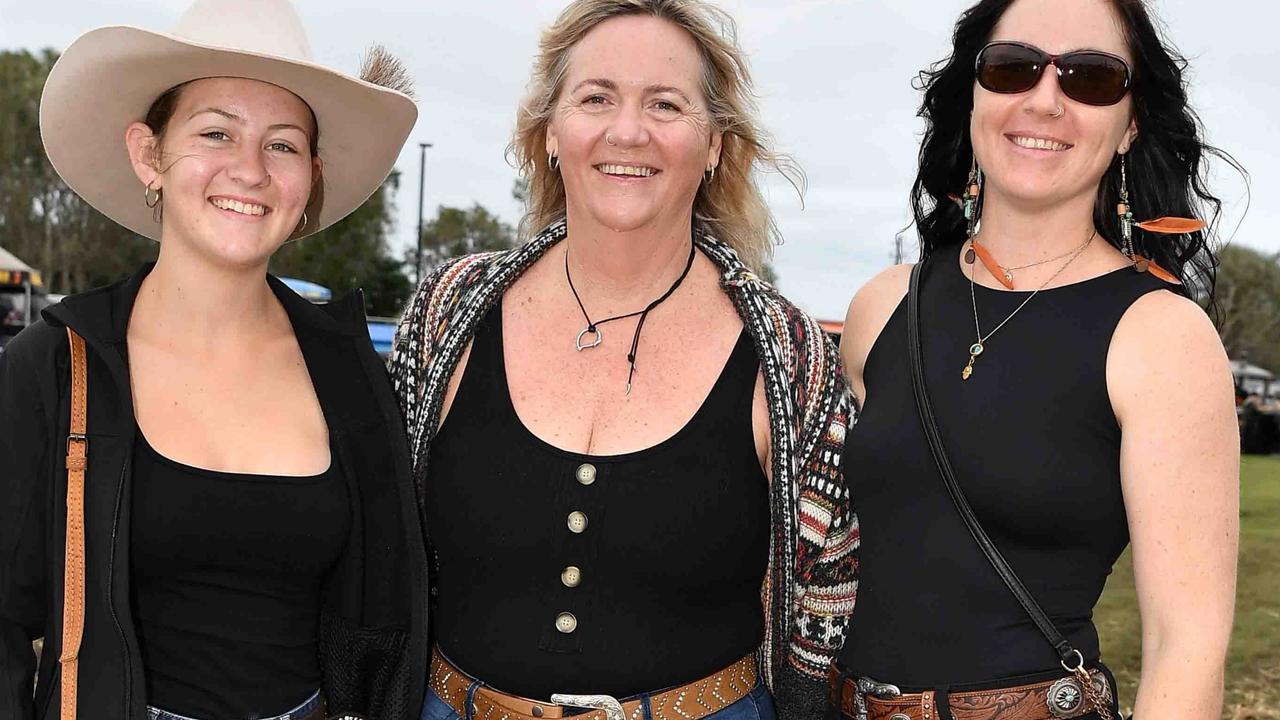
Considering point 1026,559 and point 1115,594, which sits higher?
point 1026,559

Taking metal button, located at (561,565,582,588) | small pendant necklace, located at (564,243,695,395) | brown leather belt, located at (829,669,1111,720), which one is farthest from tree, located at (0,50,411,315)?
brown leather belt, located at (829,669,1111,720)

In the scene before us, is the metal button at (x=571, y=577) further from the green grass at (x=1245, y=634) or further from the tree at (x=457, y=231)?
the tree at (x=457, y=231)

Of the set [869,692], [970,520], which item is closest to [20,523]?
[869,692]

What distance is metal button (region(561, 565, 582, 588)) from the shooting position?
2.50 m

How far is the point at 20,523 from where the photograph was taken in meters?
2.19

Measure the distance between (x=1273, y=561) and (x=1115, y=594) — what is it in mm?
2532

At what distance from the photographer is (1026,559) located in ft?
7.43

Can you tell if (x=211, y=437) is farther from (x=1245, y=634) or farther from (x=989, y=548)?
(x=1245, y=634)

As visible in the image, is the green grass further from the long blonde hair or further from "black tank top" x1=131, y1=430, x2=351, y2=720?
"black tank top" x1=131, y1=430, x2=351, y2=720

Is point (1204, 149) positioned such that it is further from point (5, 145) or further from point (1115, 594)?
point (5, 145)

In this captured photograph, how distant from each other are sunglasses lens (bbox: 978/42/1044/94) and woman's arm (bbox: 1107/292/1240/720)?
65 centimetres

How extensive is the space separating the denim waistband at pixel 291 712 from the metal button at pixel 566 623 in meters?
0.55

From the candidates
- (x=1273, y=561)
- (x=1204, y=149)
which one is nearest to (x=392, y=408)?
(x=1204, y=149)

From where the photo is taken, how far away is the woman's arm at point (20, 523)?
2.18 metres
